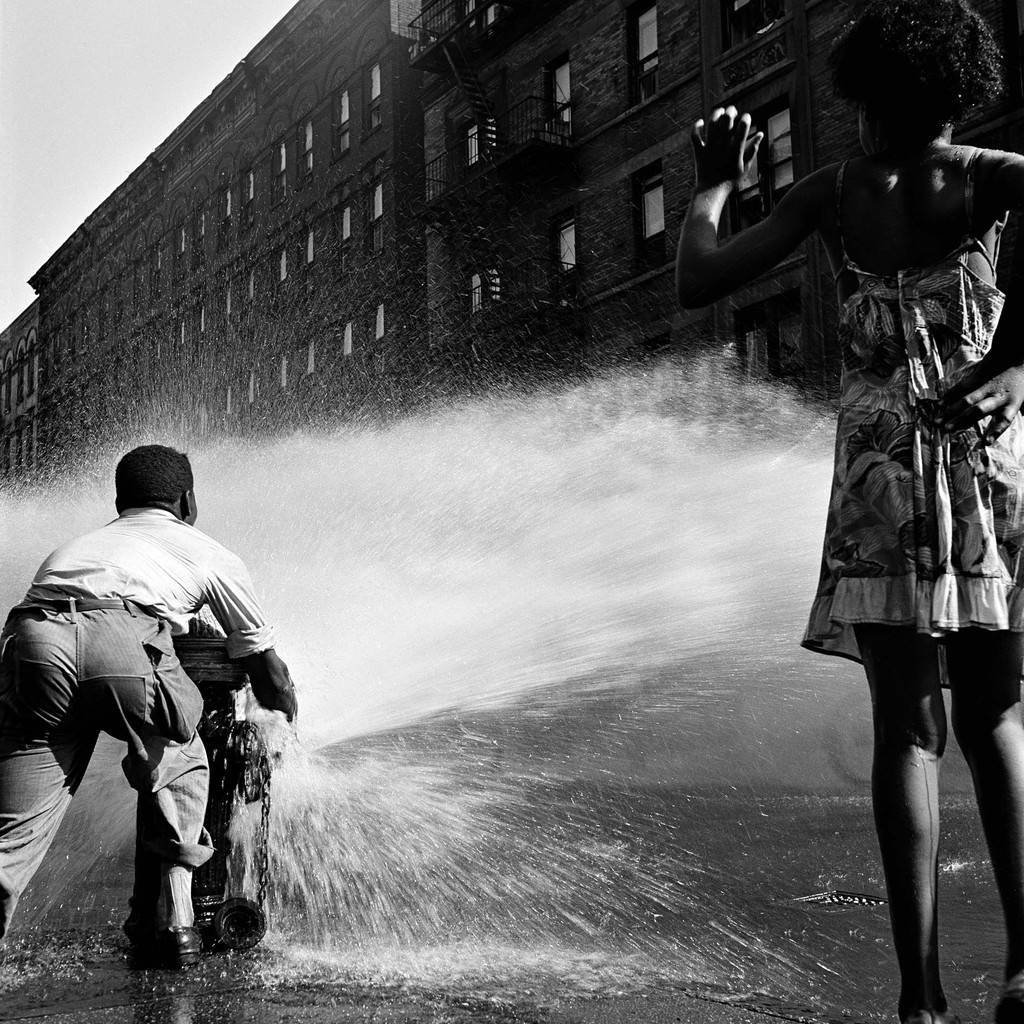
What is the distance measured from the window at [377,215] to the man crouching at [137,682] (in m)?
23.6

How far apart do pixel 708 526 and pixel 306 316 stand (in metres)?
23.4

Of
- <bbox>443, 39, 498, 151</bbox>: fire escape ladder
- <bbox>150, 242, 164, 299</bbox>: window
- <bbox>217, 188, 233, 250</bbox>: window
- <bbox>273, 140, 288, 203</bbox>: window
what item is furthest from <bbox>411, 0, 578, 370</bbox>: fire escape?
<bbox>150, 242, 164, 299</bbox>: window

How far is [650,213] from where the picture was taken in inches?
774

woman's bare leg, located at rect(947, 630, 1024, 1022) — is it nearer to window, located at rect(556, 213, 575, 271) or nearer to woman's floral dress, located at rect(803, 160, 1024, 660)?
woman's floral dress, located at rect(803, 160, 1024, 660)

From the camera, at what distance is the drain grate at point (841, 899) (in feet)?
12.8

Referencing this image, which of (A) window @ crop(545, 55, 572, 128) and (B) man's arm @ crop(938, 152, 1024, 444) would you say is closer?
(B) man's arm @ crop(938, 152, 1024, 444)

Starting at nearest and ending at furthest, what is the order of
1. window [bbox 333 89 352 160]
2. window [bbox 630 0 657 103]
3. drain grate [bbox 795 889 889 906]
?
drain grate [bbox 795 889 889 906] < window [bbox 630 0 657 103] < window [bbox 333 89 352 160]

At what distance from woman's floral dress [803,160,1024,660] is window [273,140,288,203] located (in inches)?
1193

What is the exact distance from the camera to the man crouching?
3.10 metres

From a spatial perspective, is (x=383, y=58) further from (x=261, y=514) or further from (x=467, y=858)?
(x=467, y=858)

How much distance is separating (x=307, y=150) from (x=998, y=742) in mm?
30099

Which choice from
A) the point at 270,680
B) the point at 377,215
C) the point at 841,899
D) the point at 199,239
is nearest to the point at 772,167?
the point at 377,215

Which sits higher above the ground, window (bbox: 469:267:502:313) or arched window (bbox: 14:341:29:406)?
arched window (bbox: 14:341:29:406)

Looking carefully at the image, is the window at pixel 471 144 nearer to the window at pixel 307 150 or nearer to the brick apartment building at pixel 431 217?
the brick apartment building at pixel 431 217
